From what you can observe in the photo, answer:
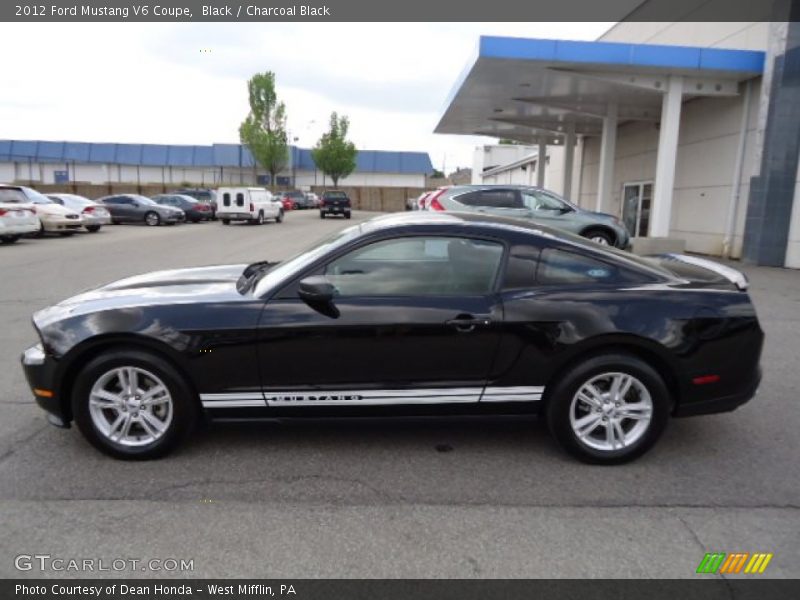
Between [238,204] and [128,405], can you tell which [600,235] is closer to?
[128,405]

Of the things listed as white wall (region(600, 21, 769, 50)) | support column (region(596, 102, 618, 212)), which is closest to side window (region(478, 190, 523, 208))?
support column (region(596, 102, 618, 212))

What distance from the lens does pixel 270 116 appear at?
58.7m

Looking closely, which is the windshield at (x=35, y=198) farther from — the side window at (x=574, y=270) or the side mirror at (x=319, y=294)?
the side window at (x=574, y=270)

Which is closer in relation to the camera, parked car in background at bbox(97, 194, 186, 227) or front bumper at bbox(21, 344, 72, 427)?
front bumper at bbox(21, 344, 72, 427)

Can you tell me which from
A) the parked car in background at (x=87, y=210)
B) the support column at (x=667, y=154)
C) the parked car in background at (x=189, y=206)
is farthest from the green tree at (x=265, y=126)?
the support column at (x=667, y=154)

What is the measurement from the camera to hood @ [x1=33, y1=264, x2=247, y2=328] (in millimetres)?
3529

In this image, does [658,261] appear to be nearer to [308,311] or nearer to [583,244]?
[583,244]

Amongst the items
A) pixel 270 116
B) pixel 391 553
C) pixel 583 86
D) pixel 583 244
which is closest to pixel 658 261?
pixel 583 244

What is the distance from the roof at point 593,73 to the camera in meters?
12.8

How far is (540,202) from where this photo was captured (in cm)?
1227

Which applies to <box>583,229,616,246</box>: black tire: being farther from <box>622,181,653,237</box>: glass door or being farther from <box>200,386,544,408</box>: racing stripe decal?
<box>200,386,544,408</box>: racing stripe decal

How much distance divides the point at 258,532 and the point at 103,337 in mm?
1551

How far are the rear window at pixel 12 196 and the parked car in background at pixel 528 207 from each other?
12.2 metres

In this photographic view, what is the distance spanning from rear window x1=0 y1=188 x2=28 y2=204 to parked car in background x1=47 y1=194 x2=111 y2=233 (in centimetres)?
263
